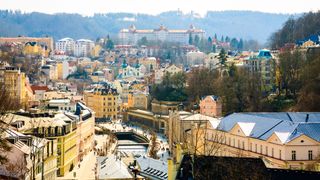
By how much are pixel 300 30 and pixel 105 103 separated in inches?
921

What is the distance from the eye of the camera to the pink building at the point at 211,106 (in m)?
59.1

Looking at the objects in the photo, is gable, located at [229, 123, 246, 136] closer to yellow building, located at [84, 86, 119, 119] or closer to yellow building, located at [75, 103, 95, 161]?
yellow building, located at [75, 103, 95, 161]

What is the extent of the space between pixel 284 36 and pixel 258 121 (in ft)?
147

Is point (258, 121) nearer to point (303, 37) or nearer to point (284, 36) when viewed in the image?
point (303, 37)

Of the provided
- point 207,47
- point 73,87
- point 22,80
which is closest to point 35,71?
point 73,87

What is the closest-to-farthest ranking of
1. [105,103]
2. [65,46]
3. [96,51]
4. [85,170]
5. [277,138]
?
[277,138]
[85,170]
[105,103]
[96,51]
[65,46]

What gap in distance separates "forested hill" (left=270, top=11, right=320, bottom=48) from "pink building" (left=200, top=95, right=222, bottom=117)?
15147mm

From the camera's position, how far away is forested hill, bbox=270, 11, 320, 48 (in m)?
74.2

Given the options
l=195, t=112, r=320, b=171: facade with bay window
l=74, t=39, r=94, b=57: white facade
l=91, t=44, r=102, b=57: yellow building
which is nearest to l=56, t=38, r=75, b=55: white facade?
l=74, t=39, r=94, b=57: white facade

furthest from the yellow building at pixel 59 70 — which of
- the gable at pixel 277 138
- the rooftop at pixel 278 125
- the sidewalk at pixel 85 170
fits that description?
the gable at pixel 277 138

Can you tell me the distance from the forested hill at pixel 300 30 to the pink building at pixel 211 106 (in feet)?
49.7

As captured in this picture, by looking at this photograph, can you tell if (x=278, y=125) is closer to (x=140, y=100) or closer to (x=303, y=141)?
(x=303, y=141)

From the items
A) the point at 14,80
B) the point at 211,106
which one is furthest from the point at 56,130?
the point at 14,80

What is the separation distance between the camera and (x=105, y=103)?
87375mm
